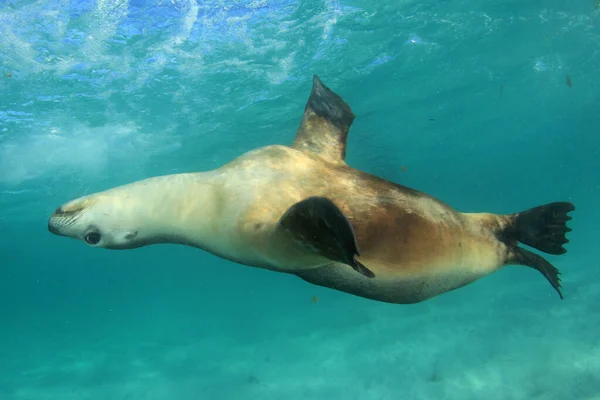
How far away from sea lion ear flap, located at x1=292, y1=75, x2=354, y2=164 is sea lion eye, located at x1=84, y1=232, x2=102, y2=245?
5.41 feet

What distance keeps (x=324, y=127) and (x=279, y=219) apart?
1690 mm

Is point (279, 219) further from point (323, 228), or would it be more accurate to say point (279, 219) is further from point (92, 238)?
point (92, 238)

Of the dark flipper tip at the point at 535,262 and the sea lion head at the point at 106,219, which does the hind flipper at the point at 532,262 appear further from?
→ the sea lion head at the point at 106,219

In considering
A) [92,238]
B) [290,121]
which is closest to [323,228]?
[92,238]

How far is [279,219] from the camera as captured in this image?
232cm

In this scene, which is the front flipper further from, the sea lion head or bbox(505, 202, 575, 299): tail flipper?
bbox(505, 202, 575, 299): tail flipper

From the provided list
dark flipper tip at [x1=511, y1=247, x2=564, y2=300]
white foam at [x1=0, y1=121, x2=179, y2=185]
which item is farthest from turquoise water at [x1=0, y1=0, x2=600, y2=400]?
dark flipper tip at [x1=511, y1=247, x2=564, y2=300]

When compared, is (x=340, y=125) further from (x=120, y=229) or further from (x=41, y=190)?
(x=41, y=190)

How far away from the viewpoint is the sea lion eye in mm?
2715

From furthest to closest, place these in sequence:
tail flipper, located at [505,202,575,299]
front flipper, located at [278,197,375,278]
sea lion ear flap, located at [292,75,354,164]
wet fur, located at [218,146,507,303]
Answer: sea lion ear flap, located at [292,75,354,164], tail flipper, located at [505,202,575,299], wet fur, located at [218,146,507,303], front flipper, located at [278,197,375,278]

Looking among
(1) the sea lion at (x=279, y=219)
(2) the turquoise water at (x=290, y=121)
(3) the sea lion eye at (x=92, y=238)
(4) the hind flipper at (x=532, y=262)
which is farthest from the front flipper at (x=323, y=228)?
(2) the turquoise water at (x=290, y=121)

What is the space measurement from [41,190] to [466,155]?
34.0 m

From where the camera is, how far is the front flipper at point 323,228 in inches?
71.9

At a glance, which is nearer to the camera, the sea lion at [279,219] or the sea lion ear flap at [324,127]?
the sea lion at [279,219]
